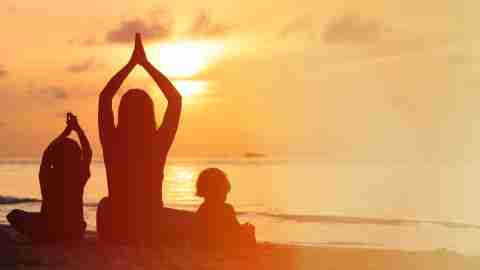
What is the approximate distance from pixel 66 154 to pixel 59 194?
67 centimetres

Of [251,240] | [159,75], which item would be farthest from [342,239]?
[159,75]

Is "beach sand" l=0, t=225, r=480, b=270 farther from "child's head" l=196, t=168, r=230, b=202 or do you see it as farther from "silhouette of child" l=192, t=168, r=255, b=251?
"child's head" l=196, t=168, r=230, b=202

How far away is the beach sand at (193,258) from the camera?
11.6 meters

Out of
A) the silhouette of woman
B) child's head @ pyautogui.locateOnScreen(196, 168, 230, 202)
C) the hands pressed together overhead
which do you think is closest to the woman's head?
the silhouette of woman

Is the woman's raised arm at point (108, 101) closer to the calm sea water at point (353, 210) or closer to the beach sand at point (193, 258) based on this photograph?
the beach sand at point (193, 258)

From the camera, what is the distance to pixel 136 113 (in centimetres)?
1347

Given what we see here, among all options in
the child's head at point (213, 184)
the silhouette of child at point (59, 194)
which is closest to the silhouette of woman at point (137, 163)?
the child's head at point (213, 184)

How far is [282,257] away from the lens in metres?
13.1

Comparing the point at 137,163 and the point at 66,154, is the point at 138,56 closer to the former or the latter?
the point at 137,163

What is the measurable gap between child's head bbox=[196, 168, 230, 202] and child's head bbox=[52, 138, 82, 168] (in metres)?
2.05

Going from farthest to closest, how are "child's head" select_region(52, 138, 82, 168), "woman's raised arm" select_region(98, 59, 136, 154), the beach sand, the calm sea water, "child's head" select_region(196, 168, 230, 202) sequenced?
1. the calm sea water
2. "child's head" select_region(52, 138, 82, 168)
3. "child's head" select_region(196, 168, 230, 202)
4. "woman's raised arm" select_region(98, 59, 136, 154)
5. the beach sand

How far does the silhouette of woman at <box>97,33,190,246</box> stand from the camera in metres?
13.4

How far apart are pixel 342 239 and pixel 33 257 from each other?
1272 cm

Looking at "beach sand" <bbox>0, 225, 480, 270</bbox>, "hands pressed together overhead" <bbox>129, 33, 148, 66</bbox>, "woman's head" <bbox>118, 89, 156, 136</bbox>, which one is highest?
"hands pressed together overhead" <bbox>129, 33, 148, 66</bbox>
